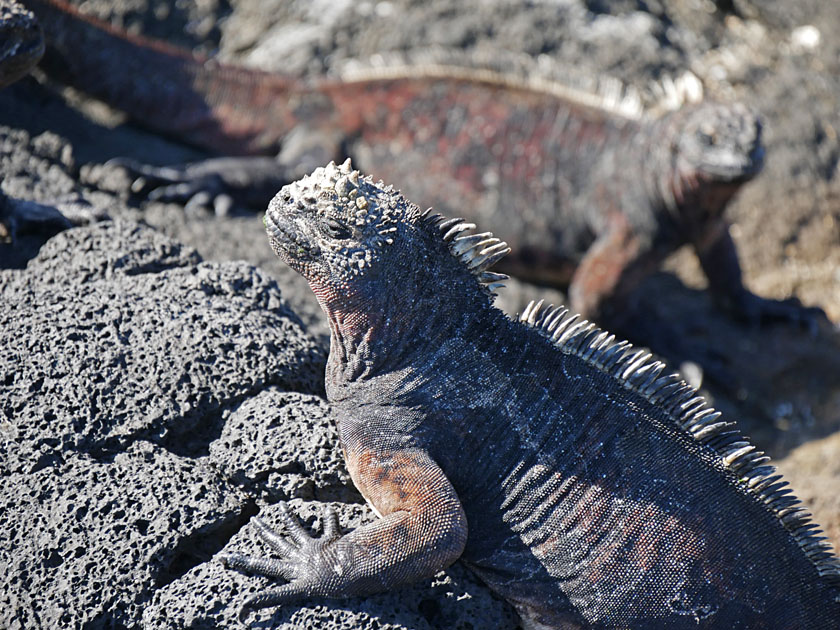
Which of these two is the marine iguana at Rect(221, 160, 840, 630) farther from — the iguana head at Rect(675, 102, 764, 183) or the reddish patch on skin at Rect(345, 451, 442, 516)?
the iguana head at Rect(675, 102, 764, 183)

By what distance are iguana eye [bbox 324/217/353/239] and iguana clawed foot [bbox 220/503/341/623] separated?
785mm

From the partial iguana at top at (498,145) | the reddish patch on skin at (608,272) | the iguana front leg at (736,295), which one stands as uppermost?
the partial iguana at top at (498,145)

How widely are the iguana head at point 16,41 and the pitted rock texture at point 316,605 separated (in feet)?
6.61

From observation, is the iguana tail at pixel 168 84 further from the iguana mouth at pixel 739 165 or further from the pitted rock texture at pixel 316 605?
the pitted rock texture at pixel 316 605

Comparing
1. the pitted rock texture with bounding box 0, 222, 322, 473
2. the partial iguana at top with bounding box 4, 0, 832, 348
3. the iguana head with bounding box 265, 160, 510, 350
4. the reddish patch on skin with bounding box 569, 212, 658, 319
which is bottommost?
the reddish patch on skin with bounding box 569, 212, 658, 319

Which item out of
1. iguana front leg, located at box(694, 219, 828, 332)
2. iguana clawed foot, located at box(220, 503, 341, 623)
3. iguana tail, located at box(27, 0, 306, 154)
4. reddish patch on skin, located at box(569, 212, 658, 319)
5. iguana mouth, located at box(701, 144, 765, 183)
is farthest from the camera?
iguana front leg, located at box(694, 219, 828, 332)

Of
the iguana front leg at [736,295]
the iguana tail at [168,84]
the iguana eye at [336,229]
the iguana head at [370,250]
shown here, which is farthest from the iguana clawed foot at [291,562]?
the iguana front leg at [736,295]

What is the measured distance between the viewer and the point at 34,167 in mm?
4020

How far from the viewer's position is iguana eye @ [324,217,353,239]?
2.43 metres

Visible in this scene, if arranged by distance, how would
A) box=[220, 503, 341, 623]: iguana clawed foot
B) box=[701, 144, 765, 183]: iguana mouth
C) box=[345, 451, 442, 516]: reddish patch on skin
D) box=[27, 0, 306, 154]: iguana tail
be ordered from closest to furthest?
box=[220, 503, 341, 623]: iguana clawed foot, box=[345, 451, 442, 516]: reddish patch on skin, box=[701, 144, 765, 183]: iguana mouth, box=[27, 0, 306, 154]: iguana tail

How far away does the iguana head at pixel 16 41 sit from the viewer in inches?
127

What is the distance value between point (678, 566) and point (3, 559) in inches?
72.4

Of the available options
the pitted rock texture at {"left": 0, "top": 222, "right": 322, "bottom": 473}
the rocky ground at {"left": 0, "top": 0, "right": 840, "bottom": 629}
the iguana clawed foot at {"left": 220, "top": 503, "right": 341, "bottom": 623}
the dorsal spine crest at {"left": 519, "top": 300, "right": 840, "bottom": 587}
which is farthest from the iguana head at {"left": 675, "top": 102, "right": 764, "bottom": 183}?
the iguana clawed foot at {"left": 220, "top": 503, "right": 341, "bottom": 623}

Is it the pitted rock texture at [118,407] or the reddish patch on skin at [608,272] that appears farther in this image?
the reddish patch on skin at [608,272]
